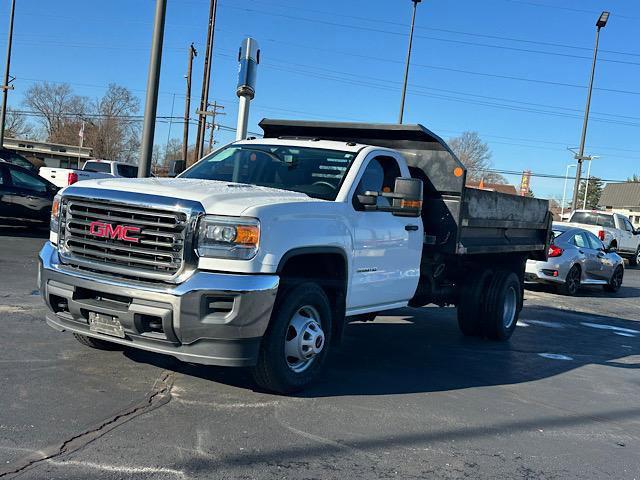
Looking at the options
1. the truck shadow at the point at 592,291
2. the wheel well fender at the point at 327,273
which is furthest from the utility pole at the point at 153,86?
the truck shadow at the point at 592,291

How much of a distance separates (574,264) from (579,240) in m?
0.90

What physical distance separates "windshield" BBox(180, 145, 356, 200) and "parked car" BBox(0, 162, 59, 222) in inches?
389

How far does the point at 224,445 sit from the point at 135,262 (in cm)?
150

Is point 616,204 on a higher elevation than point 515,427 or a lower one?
higher

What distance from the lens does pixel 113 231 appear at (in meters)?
4.87

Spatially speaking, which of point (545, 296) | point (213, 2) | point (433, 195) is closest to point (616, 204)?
point (213, 2)

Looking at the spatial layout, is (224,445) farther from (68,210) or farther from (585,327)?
(585,327)

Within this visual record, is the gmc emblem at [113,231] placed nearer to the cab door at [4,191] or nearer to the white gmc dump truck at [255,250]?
the white gmc dump truck at [255,250]

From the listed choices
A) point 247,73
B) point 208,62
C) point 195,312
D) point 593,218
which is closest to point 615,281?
point 593,218

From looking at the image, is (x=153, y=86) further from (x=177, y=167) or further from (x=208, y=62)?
(x=208, y=62)

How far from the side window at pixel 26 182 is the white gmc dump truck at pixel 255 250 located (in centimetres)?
983

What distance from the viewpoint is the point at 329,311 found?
18.1ft

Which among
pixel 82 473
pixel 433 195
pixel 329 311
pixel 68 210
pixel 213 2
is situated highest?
pixel 213 2

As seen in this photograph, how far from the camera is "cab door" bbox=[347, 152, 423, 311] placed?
5.84m
